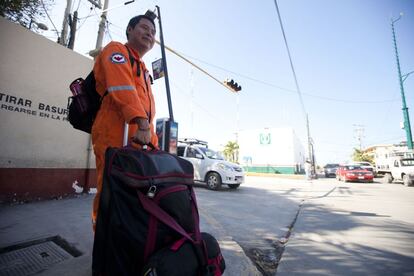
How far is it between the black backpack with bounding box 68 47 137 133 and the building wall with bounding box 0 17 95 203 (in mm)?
3431

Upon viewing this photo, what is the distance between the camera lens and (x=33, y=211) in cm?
360

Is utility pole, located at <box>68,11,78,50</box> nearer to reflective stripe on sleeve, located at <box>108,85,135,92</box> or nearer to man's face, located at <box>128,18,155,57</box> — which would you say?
man's face, located at <box>128,18,155,57</box>

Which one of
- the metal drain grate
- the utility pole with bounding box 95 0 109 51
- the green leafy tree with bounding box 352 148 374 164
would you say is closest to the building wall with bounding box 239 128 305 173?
the green leafy tree with bounding box 352 148 374 164

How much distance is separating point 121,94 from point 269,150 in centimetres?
3606

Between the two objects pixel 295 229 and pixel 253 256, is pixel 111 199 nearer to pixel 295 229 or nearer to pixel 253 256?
pixel 253 256

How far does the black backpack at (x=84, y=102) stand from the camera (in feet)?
5.76

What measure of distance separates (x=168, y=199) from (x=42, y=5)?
34.1 ft

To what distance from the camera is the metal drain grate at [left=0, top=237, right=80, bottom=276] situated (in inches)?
73.3

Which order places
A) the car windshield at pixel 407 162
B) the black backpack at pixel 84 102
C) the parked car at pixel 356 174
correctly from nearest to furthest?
the black backpack at pixel 84 102 → the car windshield at pixel 407 162 → the parked car at pixel 356 174

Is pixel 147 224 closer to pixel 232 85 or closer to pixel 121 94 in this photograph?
pixel 121 94

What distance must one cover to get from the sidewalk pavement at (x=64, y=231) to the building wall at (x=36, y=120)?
0.58 m

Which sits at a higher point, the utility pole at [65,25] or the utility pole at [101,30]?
the utility pole at [65,25]

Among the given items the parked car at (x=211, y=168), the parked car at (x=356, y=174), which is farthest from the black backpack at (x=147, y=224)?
the parked car at (x=356, y=174)

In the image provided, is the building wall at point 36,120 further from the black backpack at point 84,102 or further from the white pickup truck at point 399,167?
the white pickup truck at point 399,167
